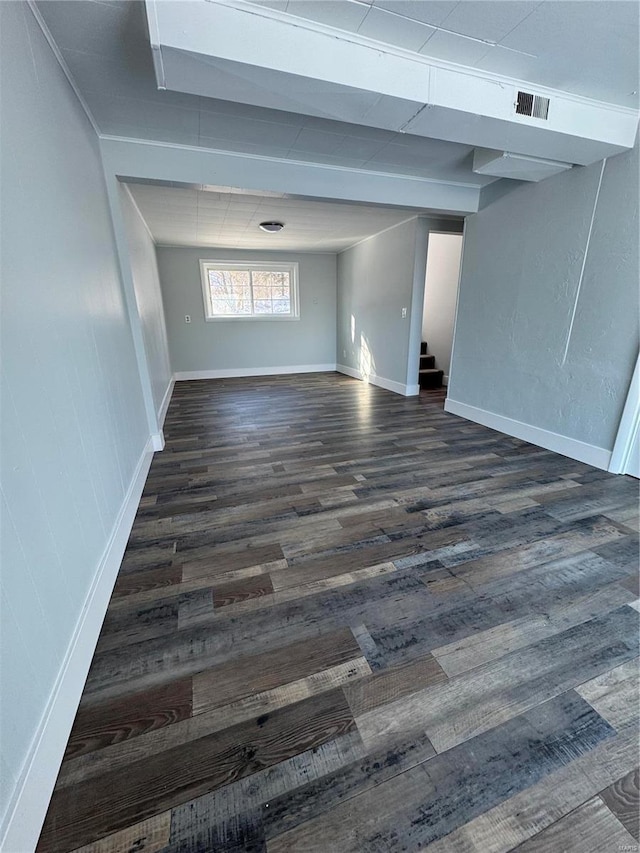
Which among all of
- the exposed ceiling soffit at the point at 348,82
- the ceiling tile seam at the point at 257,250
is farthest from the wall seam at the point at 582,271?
the ceiling tile seam at the point at 257,250

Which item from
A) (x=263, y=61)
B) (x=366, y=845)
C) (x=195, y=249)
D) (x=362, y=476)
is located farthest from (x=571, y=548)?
(x=195, y=249)

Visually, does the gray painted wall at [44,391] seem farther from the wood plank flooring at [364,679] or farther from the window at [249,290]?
the window at [249,290]

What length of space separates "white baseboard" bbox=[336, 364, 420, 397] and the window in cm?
169

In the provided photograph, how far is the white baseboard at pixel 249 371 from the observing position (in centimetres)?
671

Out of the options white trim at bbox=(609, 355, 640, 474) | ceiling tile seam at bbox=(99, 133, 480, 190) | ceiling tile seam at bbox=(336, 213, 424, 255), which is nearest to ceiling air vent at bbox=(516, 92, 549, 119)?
ceiling tile seam at bbox=(99, 133, 480, 190)

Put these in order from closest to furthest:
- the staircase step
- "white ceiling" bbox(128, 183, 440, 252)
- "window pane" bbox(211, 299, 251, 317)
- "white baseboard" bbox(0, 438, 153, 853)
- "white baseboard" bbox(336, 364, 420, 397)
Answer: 1. "white baseboard" bbox(0, 438, 153, 853)
2. "white ceiling" bbox(128, 183, 440, 252)
3. "white baseboard" bbox(336, 364, 420, 397)
4. the staircase step
5. "window pane" bbox(211, 299, 251, 317)

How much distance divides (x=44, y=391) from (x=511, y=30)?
2524 mm

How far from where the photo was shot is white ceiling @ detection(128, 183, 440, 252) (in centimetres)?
352

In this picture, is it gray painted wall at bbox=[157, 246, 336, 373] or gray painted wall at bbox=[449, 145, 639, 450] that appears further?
gray painted wall at bbox=[157, 246, 336, 373]

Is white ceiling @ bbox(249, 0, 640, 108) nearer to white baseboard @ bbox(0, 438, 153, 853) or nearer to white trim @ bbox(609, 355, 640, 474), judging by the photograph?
white trim @ bbox(609, 355, 640, 474)

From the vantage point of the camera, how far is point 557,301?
2939 millimetres

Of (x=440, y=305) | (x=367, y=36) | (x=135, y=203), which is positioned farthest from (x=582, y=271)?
(x=135, y=203)

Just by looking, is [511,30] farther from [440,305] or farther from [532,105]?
[440,305]

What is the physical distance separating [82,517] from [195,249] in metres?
6.19
